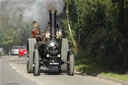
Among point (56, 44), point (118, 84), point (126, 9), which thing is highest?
point (126, 9)

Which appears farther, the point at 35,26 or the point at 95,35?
the point at 95,35

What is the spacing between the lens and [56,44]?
19.4 meters

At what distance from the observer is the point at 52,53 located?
19562 mm

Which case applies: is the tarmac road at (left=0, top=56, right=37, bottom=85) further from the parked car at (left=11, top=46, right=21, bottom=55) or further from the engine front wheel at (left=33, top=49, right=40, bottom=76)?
the parked car at (left=11, top=46, right=21, bottom=55)

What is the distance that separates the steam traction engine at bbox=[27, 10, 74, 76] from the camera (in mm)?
19406

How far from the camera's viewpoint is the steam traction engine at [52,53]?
1941cm

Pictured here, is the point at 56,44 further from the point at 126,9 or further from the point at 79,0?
the point at 79,0

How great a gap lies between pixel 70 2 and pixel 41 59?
41.6 feet

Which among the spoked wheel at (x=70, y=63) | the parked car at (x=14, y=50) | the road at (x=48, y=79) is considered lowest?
the parked car at (x=14, y=50)

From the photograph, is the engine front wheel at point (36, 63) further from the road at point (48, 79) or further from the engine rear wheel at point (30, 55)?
the engine rear wheel at point (30, 55)

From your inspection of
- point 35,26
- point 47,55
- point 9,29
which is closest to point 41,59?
point 47,55

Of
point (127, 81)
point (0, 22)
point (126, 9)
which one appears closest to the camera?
point (127, 81)

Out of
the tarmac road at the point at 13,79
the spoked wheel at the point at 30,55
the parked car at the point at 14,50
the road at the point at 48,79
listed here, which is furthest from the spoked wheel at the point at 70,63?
the parked car at the point at 14,50

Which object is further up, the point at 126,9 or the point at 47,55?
the point at 126,9
